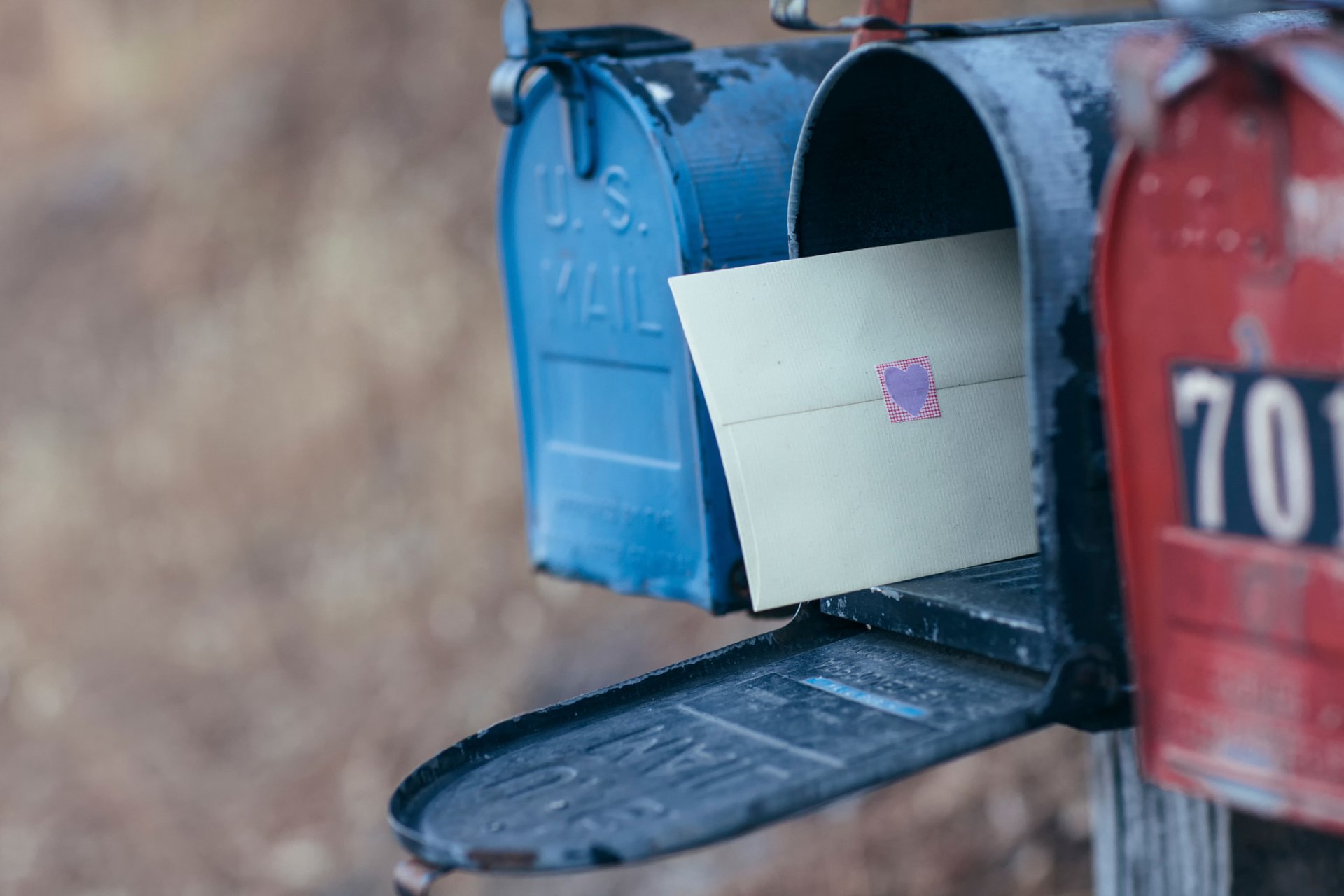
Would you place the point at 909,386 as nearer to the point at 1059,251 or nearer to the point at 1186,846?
the point at 1059,251

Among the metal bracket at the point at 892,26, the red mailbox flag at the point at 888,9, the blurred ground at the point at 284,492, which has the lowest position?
the blurred ground at the point at 284,492

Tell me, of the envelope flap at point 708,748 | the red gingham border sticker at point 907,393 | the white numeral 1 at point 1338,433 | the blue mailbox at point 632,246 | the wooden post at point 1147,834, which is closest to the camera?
the white numeral 1 at point 1338,433

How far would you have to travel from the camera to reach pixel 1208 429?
3.66 feet

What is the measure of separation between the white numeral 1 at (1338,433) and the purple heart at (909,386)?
0.65 meters

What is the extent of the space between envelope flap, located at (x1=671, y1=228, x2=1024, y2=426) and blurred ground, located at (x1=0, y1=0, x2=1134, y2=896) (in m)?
2.08

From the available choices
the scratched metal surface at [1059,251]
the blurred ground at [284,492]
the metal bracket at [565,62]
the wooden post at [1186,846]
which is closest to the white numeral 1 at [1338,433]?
the scratched metal surface at [1059,251]

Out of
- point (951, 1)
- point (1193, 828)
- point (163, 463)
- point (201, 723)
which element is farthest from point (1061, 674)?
point (163, 463)

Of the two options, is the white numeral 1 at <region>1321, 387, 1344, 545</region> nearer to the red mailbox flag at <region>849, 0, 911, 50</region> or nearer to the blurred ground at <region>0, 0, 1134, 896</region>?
the red mailbox flag at <region>849, 0, 911, 50</region>

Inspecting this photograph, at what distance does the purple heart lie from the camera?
164 centimetres

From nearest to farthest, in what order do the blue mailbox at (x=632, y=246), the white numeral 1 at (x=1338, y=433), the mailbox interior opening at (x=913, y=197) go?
the white numeral 1 at (x=1338, y=433), the mailbox interior opening at (x=913, y=197), the blue mailbox at (x=632, y=246)

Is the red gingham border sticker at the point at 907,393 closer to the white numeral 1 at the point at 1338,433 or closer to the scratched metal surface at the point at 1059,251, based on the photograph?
the scratched metal surface at the point at 1059,251

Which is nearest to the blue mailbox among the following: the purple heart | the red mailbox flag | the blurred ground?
the red mailbox flag

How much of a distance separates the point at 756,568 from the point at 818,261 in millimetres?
Answer: 366

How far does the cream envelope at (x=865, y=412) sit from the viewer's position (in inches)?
61.9
